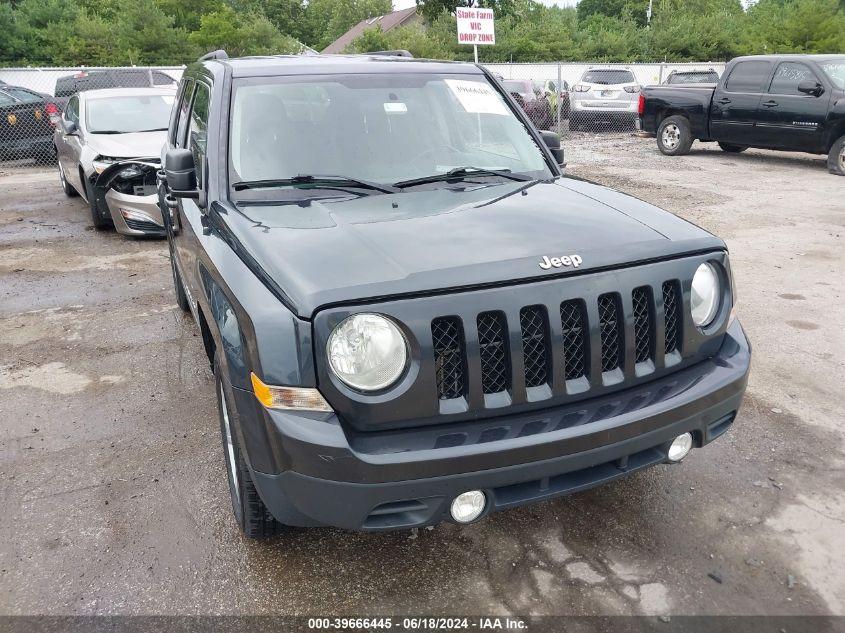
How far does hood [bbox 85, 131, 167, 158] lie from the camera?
7879 mm

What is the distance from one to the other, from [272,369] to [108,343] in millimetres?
3503

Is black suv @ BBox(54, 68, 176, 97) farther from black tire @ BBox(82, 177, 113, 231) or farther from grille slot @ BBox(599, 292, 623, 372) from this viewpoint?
grille slot @ BBox(599, 292, 623, 372)

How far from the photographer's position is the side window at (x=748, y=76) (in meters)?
12.3

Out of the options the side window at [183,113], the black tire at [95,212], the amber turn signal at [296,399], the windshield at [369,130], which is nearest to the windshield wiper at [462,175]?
→ the windshield at [369,130]

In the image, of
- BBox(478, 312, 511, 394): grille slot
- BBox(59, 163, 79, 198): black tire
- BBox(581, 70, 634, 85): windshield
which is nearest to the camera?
BBox(478, 312, 511, 394): grille slot

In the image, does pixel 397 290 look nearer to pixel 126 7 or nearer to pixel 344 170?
pixel 344 170

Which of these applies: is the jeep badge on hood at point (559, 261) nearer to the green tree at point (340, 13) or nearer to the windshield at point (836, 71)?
the windshield at point (836, 71)

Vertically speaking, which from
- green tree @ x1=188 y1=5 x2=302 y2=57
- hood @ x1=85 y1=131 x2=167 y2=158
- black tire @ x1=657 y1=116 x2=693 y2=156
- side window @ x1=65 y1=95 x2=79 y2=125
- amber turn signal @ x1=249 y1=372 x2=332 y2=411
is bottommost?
black tire @ x1=657 y1=116 x2=693 y2=156

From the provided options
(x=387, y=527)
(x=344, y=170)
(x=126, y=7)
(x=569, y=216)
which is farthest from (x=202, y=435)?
(x=126, y=7)

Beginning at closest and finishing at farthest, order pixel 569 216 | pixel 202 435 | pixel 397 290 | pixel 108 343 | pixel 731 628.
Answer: pixel 397 290 < pixel 731 628 < pixel 569 216 < pixel 202 435 < pixel 108 343

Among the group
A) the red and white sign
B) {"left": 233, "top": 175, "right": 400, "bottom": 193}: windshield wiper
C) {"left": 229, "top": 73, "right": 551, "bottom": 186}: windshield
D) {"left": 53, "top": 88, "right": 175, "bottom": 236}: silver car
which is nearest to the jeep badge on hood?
{"left": 233, "top": 175, "right": 400, "bottom": 193}: windshield wiper

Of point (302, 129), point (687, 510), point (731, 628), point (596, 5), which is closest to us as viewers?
point (731, 628)

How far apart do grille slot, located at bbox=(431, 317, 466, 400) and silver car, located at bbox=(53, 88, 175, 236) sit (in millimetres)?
6166

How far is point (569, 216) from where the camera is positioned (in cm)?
281
